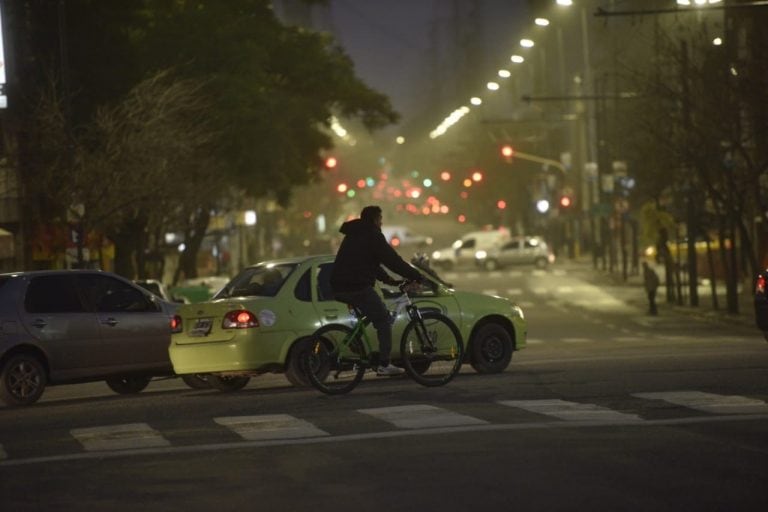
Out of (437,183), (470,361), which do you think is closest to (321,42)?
(470,361)

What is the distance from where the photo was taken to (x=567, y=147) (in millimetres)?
122000

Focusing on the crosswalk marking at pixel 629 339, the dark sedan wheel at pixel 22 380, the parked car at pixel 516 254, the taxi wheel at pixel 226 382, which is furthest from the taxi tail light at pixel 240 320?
the parked car at pixel 516 254

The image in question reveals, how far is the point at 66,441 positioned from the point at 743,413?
5267mm

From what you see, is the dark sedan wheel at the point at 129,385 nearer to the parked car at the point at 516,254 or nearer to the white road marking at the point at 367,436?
the white road marking at the point at 367,436

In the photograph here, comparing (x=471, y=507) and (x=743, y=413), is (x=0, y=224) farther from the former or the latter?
(x=471, y=507)

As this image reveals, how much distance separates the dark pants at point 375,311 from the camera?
17234 millimetres

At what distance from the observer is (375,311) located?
1725 cm

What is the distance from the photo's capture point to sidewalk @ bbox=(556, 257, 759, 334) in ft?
140

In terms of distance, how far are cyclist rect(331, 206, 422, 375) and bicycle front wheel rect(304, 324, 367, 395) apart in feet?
0.77

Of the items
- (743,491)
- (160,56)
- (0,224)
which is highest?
(160,56)

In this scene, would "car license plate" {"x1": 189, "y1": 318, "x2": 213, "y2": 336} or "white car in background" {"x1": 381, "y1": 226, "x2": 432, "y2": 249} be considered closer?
"car license plate" {"x1": 189, "y1": 318, "x2": 213, "y2": 336}

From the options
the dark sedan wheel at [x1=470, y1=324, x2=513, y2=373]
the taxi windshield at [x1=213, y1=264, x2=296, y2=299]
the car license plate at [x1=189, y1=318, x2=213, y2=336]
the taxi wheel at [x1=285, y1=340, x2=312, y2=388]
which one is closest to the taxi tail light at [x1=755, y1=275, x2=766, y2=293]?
the dark sedan wheel at [x1=470, y1=324, x2=513, y2=373]

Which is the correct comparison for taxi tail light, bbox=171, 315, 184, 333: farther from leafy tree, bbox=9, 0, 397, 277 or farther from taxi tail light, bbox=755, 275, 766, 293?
leafy tree, bbox=9, 0, 397, 277

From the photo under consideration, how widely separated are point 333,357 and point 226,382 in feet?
9.62
